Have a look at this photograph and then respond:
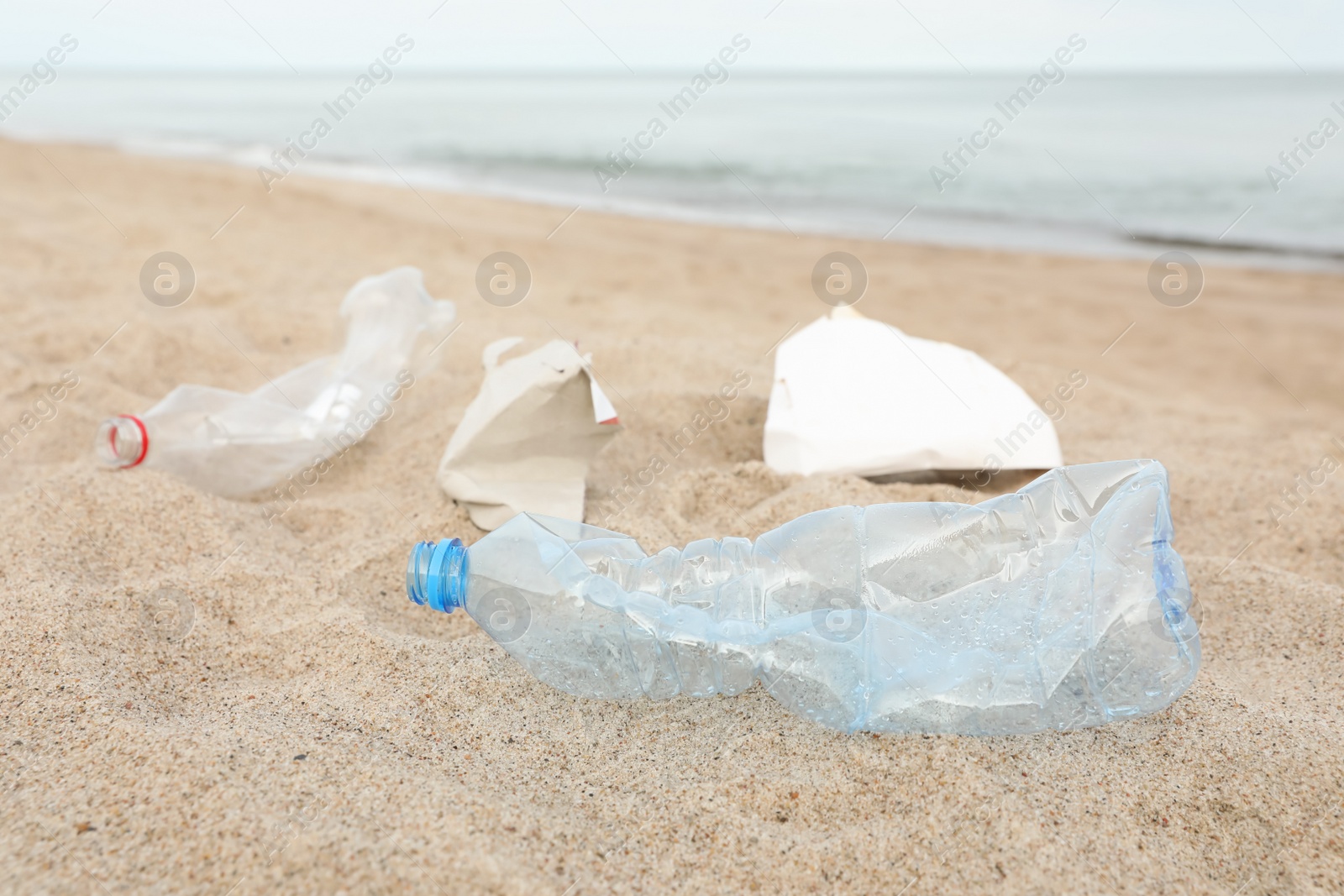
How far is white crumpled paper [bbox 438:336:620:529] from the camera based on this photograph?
194 centimetres

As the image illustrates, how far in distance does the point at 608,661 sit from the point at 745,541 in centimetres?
38

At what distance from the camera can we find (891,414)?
2.21 metres

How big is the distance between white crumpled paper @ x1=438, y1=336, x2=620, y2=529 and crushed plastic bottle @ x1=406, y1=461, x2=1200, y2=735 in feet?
1.01

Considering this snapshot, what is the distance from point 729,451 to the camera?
2.56 meters

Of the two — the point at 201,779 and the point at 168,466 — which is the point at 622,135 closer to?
the point at 168,466

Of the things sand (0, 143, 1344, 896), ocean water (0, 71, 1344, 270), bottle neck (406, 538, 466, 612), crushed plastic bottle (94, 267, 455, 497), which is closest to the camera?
sand (0, 143, 1344, 896)

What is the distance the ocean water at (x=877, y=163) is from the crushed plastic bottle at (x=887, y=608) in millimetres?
6079

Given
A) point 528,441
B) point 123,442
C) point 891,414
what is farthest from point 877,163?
point 123,442

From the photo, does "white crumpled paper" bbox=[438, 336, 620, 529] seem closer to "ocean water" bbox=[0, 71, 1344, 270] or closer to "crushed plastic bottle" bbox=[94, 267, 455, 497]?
"crushed plastic bottle" bbox=[94, 267, 455, 497]

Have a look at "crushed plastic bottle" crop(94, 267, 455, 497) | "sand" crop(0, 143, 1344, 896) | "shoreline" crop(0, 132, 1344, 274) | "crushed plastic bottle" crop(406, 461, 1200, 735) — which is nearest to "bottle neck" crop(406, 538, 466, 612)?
"crushed plastic bottle" crop(406, 461, 1200, 735)

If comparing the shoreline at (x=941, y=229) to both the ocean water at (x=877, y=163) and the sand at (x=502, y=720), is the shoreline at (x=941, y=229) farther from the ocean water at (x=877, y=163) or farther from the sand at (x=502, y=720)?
the sand at (x=502, y=720)

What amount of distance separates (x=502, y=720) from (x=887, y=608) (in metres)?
0.71

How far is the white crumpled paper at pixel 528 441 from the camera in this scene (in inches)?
76.3

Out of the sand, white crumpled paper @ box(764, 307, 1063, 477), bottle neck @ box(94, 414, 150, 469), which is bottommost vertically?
bottle neck @ box(94, 414, 150, 469)
